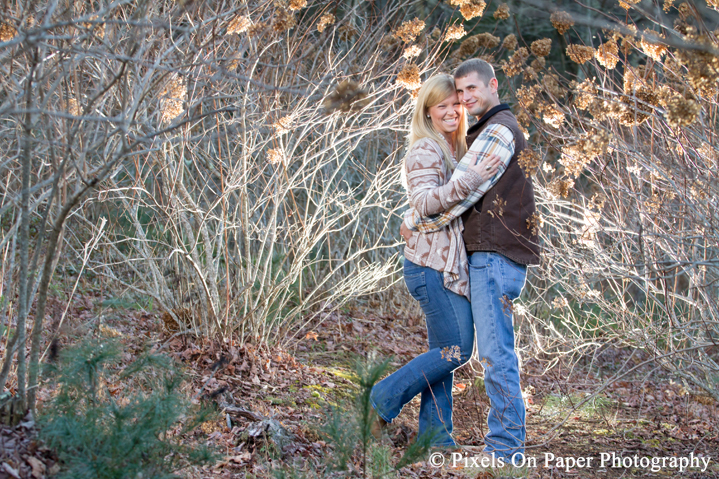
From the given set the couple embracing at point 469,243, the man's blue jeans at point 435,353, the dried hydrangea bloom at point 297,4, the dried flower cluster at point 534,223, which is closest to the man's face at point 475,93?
the couple embracing at point 469,243

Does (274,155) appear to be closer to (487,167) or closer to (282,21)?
(282,21)

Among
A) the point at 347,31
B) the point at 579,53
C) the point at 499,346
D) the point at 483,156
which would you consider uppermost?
the point at 347,31

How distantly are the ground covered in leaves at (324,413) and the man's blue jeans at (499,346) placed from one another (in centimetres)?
16

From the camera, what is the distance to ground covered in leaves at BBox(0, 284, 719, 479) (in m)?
2.75

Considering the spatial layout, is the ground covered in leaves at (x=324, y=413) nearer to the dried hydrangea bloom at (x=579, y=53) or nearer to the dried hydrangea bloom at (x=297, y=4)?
the dried hydrangea bloom at (x=579, y=53)

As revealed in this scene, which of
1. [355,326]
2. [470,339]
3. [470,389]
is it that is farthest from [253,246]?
[470,339]

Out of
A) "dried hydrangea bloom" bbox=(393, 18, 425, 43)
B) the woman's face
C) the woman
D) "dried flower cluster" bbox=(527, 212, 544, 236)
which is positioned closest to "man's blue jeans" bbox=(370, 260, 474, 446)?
the woman

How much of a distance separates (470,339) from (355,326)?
3450 mm

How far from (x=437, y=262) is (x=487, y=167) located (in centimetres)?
52

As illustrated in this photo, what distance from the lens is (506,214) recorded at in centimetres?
291

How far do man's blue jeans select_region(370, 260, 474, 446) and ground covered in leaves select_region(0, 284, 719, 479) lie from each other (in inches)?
6.2

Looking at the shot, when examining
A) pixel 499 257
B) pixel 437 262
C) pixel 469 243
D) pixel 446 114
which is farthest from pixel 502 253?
pixel 446 114

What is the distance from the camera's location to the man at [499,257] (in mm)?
2885

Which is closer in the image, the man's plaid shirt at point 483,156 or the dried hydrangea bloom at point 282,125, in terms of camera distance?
the man's plaid shirt at point 483,156
